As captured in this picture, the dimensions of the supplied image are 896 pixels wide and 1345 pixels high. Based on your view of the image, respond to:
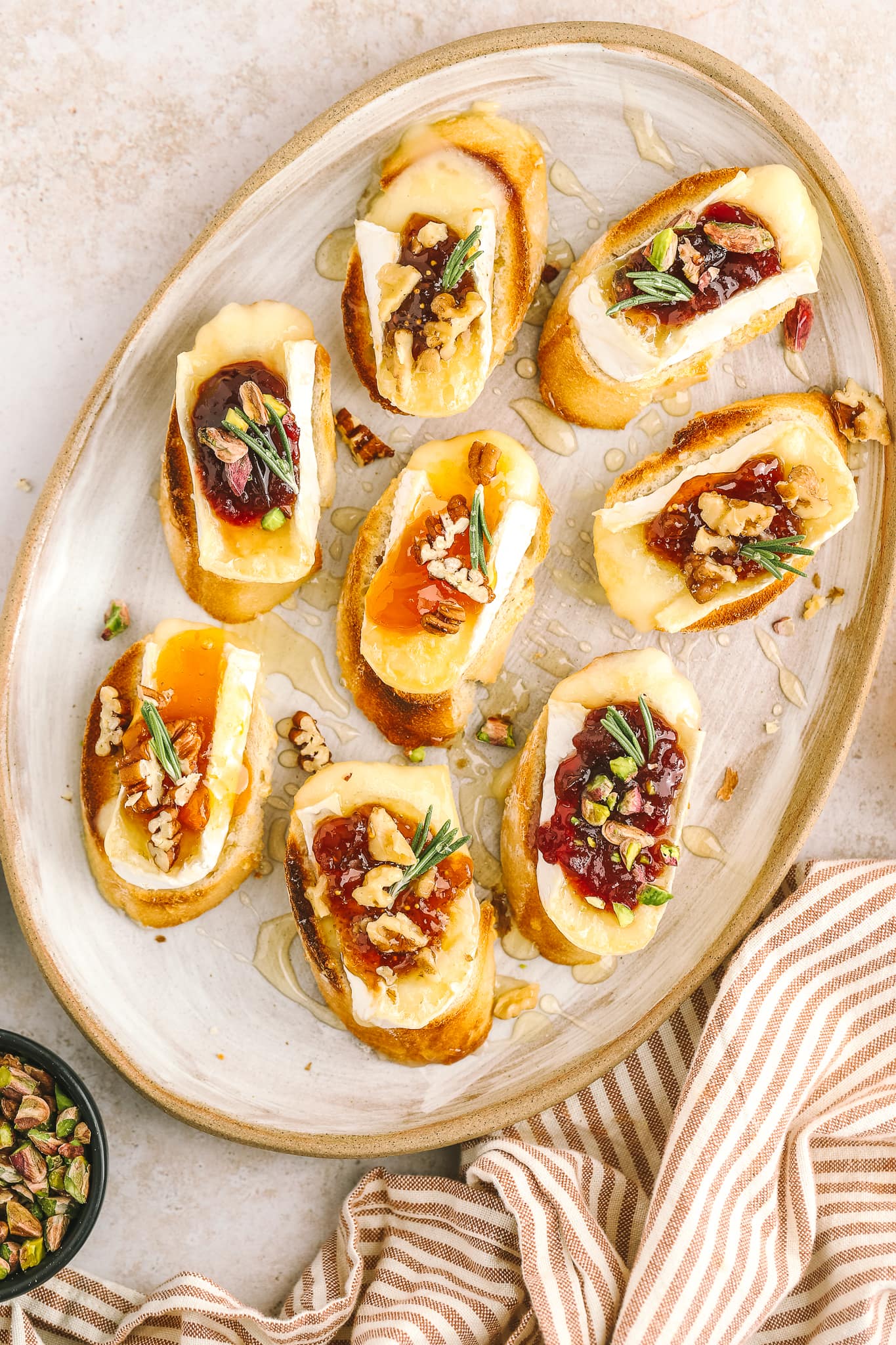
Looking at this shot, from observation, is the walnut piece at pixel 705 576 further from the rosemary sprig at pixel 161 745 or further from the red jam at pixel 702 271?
the rosemary sprig at pixel 161 745

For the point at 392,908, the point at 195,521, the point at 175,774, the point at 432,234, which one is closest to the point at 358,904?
the point at 392,908

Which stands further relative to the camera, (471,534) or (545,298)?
(545,298)

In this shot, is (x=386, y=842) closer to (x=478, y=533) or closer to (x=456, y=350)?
(x=478, y=533)

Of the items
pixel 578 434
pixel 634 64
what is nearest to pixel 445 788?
pixel 578 434

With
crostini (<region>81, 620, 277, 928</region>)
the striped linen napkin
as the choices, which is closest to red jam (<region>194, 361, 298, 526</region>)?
crostini (<region>81, 620, 277, 928</region>)

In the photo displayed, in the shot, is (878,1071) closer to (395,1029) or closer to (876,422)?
(395,1029)

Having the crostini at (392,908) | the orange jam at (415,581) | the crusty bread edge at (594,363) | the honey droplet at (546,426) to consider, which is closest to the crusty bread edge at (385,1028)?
the crostini at (392,908)

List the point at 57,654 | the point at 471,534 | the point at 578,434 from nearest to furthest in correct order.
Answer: the point at 471,534, the point at 57,654, the point at 578,434

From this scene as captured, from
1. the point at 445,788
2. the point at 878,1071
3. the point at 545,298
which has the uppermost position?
the point at 545,298
